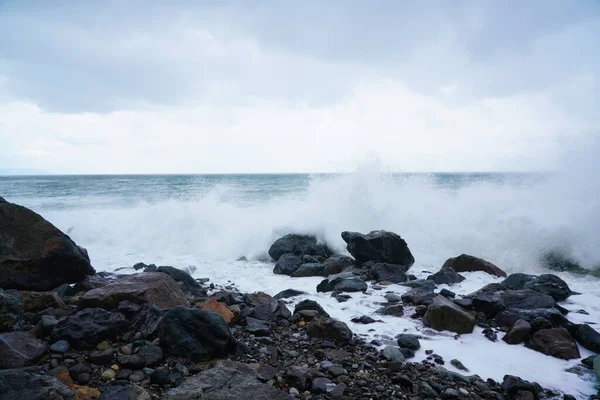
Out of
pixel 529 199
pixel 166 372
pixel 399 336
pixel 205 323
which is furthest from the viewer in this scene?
pixel 529 199

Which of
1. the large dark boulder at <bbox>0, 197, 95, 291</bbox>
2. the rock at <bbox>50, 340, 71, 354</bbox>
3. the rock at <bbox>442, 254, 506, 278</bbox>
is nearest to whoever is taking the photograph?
the rock at <bbox>50, 340, 71, 354</bbox>

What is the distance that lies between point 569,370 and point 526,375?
514 mm

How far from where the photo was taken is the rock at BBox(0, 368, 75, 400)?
222 centimetres

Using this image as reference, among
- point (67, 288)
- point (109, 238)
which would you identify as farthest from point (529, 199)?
point (109, 238)

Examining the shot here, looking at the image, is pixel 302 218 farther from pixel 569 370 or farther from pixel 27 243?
pixel 569 370

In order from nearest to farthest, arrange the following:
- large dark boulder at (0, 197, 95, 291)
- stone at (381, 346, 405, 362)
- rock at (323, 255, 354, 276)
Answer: stone at (381, 346, 405, 362)
large dark boulder at (0, 197, 95, 291)
rock at (323, 255, 354, 276)

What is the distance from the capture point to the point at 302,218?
11547 mm

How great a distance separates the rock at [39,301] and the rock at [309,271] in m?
4.73

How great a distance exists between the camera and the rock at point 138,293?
14.0ft

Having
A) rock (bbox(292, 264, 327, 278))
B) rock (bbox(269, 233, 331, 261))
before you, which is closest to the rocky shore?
rock (bbox(292, 264, 327, 278))

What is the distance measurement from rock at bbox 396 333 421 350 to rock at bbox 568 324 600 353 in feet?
6.40

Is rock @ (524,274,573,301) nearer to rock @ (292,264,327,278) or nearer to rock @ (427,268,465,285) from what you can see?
rock @ (427,268,465,285)

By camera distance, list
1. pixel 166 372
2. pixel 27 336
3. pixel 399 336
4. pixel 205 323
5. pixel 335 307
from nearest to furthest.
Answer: pixel 166 372 → pixel 27 336 → pixel 205 323 → pixel 399 336 → pixel 335 307

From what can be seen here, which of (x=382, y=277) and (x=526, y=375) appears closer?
(x=526, y=375)
